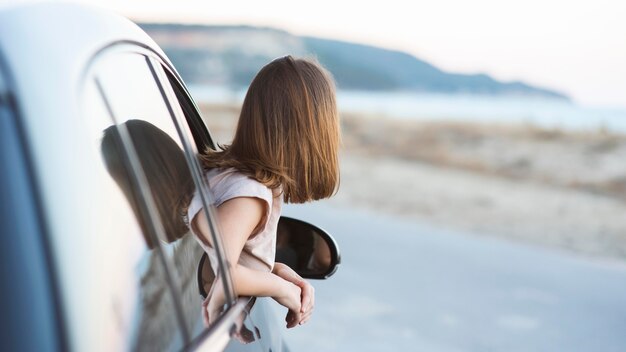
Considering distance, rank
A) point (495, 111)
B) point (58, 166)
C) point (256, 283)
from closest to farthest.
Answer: point (58, 166)
point (256, 283)
point (495, 111)

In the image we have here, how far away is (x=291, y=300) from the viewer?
2195 mm

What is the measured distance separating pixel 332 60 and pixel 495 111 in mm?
21773

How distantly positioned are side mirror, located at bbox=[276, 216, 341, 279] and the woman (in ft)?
1.09

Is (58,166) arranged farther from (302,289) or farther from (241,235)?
(302,289)

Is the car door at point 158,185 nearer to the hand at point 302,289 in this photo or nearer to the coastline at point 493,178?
the hand at point 302,289

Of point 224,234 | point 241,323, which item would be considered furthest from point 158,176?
point 241,323

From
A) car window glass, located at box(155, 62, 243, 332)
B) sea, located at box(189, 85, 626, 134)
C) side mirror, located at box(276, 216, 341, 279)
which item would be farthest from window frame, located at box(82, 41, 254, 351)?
sea, located at box(189, 85, 626, 134)

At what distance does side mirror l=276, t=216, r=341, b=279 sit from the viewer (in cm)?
268

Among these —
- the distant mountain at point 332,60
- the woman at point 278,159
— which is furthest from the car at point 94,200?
the distant mountain at point 332,60

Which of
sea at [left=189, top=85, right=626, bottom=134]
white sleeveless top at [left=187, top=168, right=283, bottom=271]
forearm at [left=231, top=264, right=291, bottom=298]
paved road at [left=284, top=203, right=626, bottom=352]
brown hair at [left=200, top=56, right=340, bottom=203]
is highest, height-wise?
brown hair at [left=200, top=56, right=340, bottom=203]

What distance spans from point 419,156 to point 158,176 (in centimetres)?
2241

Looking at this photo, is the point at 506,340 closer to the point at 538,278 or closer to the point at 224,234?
the point at 538,278

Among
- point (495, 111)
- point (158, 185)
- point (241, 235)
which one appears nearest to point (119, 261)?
point (158, 185)

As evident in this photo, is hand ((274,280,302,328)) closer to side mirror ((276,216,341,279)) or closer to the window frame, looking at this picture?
the window frame
